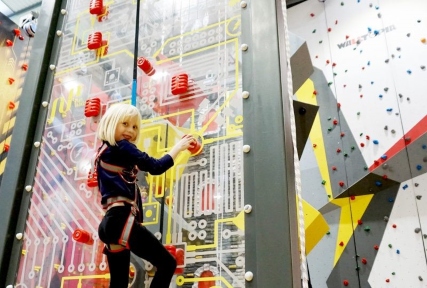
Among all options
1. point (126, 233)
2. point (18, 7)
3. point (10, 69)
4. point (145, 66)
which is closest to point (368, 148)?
point (145, 66)

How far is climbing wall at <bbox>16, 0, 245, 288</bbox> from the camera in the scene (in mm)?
1671

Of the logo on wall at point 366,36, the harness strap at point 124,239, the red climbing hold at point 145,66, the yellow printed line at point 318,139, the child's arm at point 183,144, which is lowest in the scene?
the harness strap at point 124,239

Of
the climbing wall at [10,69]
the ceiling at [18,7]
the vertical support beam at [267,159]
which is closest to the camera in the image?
the vertical support beam at [267,159]

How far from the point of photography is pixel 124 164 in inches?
64.1

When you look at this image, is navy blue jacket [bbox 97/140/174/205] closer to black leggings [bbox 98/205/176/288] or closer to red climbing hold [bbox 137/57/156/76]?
black leggings [bbox 98/205/176/288]

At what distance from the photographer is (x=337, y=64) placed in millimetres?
4074

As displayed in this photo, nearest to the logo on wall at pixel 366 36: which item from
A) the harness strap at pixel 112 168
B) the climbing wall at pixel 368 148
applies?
the climbing wall at pixel 368 148

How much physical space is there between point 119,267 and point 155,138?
0.57 metres

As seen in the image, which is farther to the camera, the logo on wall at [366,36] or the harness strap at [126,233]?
the logo on wall at [366,36]

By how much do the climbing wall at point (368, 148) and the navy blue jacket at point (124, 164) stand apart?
2.33 metres

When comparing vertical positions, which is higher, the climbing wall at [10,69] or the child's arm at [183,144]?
the climbing wall at [10,69]

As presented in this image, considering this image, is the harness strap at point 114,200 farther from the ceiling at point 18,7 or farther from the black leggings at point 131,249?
the ceiling at point 18,7

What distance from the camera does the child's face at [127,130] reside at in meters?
1.67

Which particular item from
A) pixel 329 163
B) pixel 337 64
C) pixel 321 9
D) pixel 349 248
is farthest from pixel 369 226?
pixel 321 9
